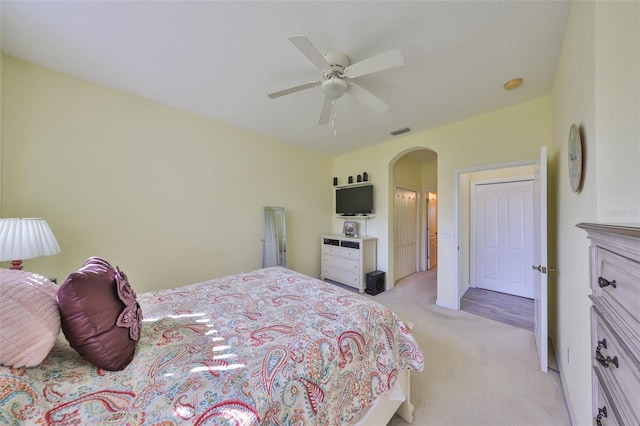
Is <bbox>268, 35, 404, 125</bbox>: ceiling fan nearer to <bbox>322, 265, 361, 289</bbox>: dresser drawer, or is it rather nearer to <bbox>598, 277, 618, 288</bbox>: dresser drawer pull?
<bbox>598, 277, 618, 288</bbox>: dresser drawer pull

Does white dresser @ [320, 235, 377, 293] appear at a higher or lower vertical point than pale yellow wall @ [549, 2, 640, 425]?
lower

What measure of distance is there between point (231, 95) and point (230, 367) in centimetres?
255

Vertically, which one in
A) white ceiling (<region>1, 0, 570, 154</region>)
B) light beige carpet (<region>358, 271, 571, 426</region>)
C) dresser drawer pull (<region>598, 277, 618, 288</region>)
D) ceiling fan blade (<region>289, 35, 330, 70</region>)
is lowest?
light beige carpet (<region>358, 271, 571, 426</region>)

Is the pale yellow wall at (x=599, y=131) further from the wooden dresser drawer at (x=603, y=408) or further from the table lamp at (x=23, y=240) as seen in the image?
the table lamp at (x=23, y=240)

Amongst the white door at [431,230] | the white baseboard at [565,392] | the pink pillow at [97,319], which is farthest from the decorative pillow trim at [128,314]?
the white door at [431,230]

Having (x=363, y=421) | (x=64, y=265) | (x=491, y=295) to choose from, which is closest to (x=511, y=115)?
(x=491, y=295)

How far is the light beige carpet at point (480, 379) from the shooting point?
149 cm

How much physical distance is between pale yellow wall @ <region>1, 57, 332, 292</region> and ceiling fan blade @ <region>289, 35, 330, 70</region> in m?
2.14

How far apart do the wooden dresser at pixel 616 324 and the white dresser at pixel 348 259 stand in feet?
9.89

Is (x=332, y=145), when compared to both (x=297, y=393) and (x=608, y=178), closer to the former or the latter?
(x=608, y=178)

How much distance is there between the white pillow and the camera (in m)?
0.68

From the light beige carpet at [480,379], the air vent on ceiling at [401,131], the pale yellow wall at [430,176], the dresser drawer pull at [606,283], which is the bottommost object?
the light beige carpet at [480,379]

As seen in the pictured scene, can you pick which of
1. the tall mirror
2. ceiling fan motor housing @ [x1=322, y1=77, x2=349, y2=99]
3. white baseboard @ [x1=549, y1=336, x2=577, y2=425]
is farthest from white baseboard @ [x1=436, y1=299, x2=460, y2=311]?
ceiling fan motor housing @ [x1=322, y1=77, x2=349, y2=99]

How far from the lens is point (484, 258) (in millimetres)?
3979
